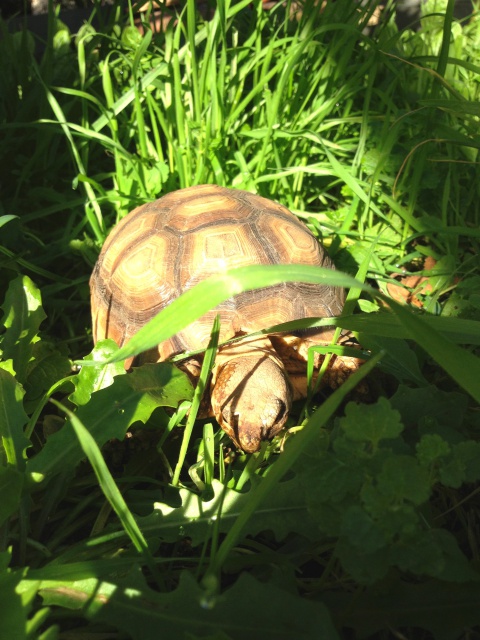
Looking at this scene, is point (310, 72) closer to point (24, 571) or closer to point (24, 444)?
point (24, 444)

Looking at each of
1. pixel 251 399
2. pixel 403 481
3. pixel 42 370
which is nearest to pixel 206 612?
pixel 403 481

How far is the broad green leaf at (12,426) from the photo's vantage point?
1.58 metres

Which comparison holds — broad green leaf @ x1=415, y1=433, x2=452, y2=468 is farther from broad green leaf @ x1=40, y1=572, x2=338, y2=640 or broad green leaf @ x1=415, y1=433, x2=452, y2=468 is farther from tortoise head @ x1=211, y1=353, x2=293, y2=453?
tortoise head @ x1=211, y1=353, x2=293, y2=453

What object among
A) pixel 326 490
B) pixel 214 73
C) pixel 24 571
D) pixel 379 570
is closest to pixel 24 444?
pixel 24 571

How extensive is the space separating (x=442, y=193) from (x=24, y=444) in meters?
2.26

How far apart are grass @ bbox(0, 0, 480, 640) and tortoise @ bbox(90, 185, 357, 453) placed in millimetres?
207

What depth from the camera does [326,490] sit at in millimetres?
1207

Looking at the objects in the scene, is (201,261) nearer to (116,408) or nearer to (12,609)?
(116,408)

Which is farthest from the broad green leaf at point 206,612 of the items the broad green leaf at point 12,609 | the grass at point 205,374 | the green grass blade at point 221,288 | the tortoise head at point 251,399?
the tortoise head at point 251,399

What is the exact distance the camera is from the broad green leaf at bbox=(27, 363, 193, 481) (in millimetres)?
1588

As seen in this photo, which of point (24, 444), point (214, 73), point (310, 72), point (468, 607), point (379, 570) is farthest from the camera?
point (310, 72)

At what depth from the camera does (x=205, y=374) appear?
63.6 inches

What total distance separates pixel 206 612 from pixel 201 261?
1.29 metres

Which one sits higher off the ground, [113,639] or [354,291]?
[354,291]
